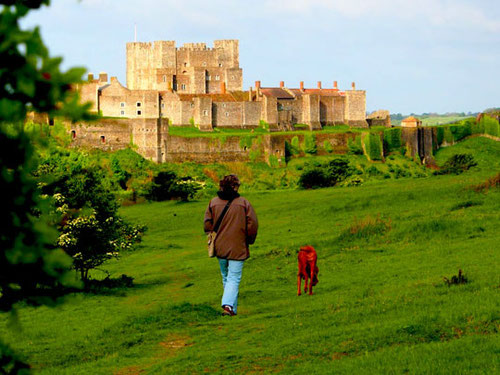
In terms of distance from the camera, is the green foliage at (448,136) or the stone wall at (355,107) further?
the stone wall at (355,107)

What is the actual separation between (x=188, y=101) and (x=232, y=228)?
2224 inches

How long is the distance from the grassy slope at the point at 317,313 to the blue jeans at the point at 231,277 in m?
0.25

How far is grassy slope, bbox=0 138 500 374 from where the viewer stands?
332 inches

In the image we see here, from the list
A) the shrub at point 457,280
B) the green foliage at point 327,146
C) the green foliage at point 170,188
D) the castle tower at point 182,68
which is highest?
the castle tower at point 182,68

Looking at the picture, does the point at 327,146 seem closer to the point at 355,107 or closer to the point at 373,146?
the point at 373,146

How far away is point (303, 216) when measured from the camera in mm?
28391

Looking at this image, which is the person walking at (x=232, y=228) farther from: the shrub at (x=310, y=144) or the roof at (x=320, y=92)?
the roof at (x=320, y=92)

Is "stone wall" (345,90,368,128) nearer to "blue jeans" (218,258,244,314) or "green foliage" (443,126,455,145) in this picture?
"green foliage" (443,126,455,145)

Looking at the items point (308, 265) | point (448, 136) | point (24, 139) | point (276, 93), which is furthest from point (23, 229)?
point (276, 93)

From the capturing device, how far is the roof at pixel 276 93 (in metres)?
74.2

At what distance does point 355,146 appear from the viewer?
64.6m

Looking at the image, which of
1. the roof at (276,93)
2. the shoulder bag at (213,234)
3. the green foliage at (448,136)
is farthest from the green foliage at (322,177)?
the shoulder bag at (213,234)

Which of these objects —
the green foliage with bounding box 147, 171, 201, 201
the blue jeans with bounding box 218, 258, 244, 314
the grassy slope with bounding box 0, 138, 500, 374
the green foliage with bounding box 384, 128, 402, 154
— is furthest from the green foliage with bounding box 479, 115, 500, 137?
the blue jeans with bounding box 218, 258, 244, 314

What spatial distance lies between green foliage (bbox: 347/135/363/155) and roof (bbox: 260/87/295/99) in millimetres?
10461
